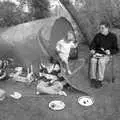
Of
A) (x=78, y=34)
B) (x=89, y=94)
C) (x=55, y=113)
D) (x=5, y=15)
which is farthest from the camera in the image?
(x=78, y=34)

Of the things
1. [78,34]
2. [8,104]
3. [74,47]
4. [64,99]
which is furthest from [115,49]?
[78,34]

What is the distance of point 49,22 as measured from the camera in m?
4.50

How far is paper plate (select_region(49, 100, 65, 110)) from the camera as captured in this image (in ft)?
10.9

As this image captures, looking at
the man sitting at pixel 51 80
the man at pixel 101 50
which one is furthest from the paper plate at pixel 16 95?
the man at pixel 101 50

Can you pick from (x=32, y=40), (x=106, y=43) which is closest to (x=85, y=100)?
(x=106, y=43)

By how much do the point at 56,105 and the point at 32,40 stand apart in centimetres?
148

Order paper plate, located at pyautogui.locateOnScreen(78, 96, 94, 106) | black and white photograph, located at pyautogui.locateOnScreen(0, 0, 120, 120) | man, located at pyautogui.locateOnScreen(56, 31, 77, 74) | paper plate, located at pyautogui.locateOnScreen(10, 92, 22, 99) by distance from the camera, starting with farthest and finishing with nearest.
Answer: man, located at pyautogui.locateOnScreen(56, 31, 77, 74), paper plate, located at pyautogui.locateOnScreen(10, 92, 22, 99), paper plate, located at pyautogui.locateOnScreen(78, 96, 94, 106), black and white photograph, located at pyautogui.locateOnScreen(0, 0, 120, 120)

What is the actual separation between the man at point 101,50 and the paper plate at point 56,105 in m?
0.82

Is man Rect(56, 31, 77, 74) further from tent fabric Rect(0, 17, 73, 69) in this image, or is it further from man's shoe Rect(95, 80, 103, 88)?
man's shoe Rect(95, 80, 103, 88)

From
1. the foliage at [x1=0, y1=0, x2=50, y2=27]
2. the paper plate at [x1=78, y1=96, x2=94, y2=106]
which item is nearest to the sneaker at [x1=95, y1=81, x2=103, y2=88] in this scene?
the paper plate at [x1=78, y1=96, x2=94, y2=106]

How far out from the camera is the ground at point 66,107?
10.3 ft

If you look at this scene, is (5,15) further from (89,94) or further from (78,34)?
(89,94)

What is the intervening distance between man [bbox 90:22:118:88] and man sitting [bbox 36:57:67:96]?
571 mm

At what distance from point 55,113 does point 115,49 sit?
161 cm
